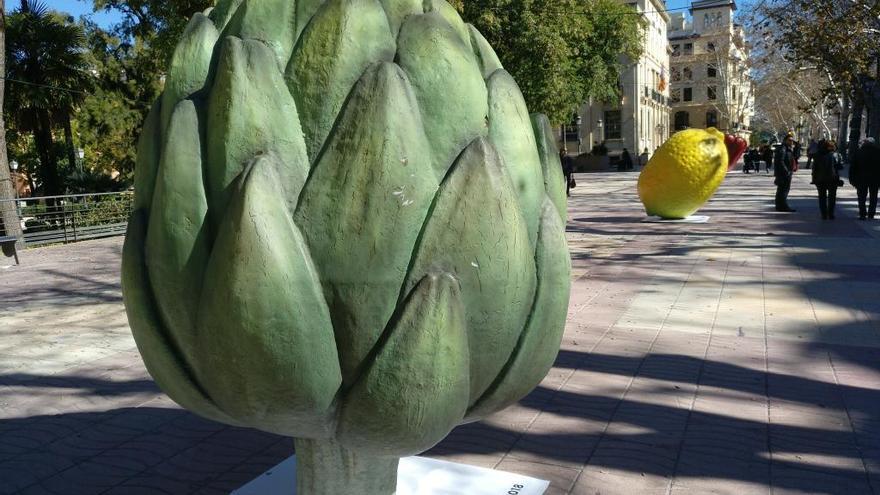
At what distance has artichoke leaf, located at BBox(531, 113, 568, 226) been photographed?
202 cm

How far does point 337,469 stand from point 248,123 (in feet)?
3.44

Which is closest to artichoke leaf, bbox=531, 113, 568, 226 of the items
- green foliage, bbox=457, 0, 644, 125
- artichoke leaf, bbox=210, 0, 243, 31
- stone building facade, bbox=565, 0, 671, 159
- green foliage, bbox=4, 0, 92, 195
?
artichoke leaf, bbox=210, 0, 243, 31

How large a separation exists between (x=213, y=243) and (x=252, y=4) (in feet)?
1.97

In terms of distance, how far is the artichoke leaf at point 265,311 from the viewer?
1.51 m

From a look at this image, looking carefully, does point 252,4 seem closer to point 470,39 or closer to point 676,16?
point 470,39

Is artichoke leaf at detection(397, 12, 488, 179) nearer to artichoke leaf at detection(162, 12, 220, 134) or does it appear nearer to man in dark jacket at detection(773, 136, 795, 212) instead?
artichoke leaf at detection(162, 12, 220, 134)

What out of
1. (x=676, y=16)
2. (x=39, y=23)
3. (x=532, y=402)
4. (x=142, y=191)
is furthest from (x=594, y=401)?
(x=676, y=16)

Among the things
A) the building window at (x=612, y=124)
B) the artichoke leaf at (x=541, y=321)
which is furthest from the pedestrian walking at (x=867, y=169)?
the building window at (x=612, y=124)

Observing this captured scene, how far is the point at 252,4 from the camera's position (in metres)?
1.77

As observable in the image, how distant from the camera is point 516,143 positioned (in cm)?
179

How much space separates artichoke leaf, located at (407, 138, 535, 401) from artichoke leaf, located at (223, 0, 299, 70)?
51 cm

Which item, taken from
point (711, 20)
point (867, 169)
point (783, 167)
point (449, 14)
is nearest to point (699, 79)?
point (711, 20)

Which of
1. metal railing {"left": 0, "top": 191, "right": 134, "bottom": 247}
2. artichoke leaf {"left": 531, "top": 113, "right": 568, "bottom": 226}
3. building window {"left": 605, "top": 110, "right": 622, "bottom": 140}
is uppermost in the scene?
building window {"left": 605, "top": 110, "right": 622, "bottom": 140}

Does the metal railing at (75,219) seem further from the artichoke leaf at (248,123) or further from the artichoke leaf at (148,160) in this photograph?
the artichoke leaf at (248,123)
